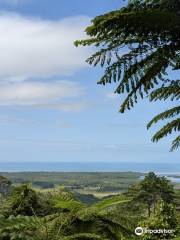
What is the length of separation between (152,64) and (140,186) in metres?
53.5

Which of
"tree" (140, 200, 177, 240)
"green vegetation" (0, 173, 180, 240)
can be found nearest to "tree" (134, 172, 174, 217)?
"tree" (140, 200, 177, 240)

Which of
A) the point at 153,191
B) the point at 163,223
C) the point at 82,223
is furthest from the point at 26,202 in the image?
the point at 153,191

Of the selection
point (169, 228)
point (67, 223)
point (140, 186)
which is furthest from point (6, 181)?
point (67, 223)

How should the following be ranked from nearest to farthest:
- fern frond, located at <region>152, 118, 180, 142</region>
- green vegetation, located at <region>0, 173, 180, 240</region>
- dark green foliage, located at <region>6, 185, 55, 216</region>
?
green vegetation, located at <region>0, 173, 180, 240</region>, fern frond, located at <region>152, 118, 180, 142</region>, dark green foliage, located at <region>6, 185, 55, 216</region>

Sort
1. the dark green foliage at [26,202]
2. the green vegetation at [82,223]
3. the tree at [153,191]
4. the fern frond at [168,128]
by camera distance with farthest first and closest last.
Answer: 1. the tree at [153,191]
2. the dark green foliage at [26,202]
3. the fern frond at [168,128]
4. the green vegetation at [82,223]

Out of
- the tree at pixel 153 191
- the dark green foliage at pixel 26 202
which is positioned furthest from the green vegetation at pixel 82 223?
the tree at pixel 153 191

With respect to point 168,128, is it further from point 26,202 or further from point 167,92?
point 26,202

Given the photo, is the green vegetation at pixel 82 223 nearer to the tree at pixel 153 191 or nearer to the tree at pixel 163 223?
the tree at pixel 163 223

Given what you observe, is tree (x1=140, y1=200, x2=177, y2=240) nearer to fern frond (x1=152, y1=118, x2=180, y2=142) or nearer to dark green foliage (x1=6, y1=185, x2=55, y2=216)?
fern frond (x1=152, y1=118, x2=180, y2=142)

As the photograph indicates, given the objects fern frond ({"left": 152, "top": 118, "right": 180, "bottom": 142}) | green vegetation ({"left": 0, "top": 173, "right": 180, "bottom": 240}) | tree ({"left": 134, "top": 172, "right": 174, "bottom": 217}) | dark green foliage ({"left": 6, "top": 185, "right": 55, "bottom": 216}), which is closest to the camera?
green vegetation ({"left": 0, "top": 173, "right": 180, "bottom": 240})

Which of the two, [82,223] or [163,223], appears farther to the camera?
[163,223]

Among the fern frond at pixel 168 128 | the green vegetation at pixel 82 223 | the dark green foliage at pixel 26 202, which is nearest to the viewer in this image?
the green vegetation at pixel 82 223

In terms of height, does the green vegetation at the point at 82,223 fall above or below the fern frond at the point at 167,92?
below

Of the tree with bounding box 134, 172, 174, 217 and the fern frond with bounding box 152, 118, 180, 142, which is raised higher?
the fern frond with bounding box 152, 118, 180, 142
